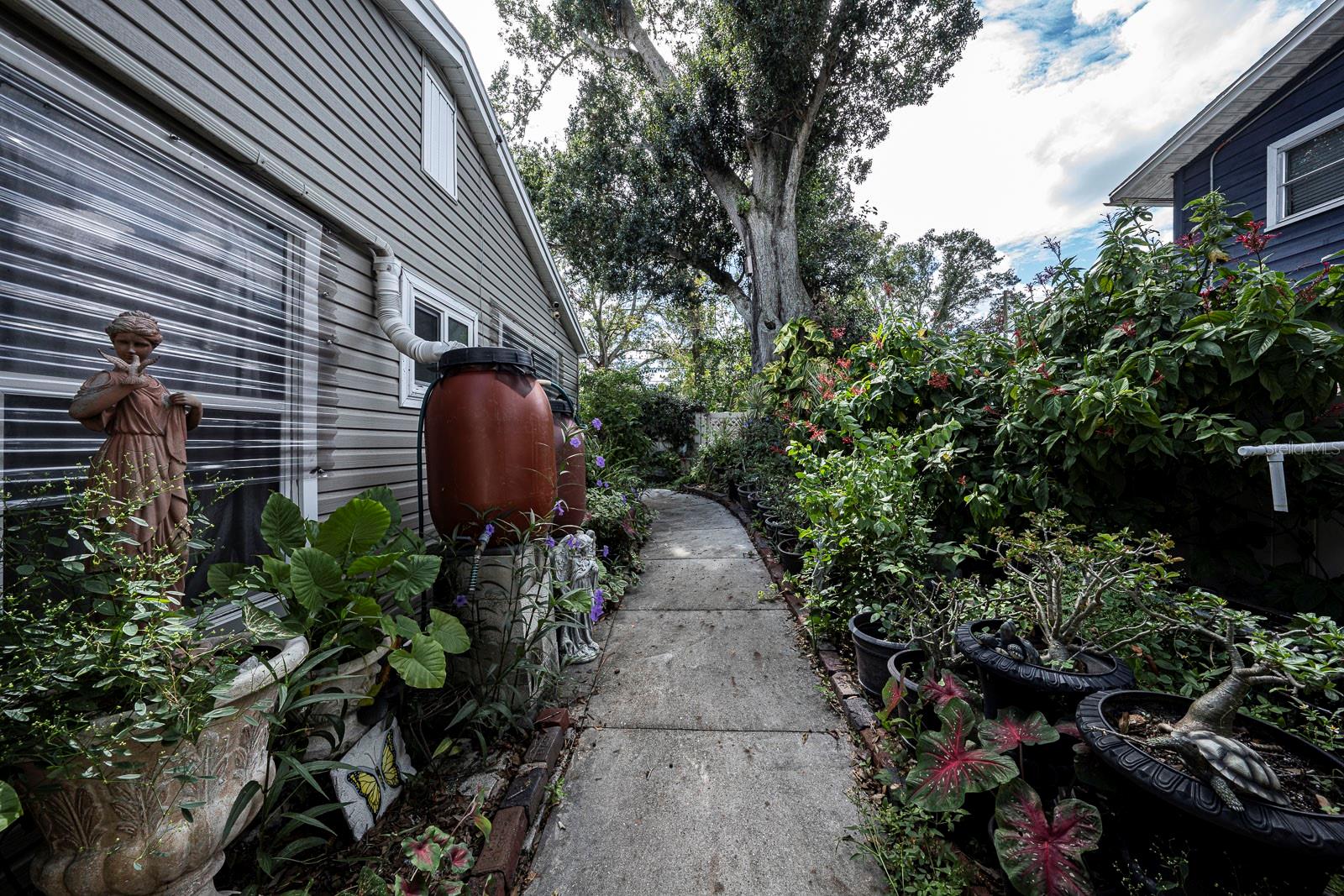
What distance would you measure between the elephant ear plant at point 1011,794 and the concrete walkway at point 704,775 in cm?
42

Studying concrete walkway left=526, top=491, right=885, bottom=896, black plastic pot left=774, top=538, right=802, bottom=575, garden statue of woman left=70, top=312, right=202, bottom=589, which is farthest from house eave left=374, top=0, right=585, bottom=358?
black plastic pot left=774, top=538, right=802, bottom=575

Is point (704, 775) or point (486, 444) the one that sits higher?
point (486, 444)

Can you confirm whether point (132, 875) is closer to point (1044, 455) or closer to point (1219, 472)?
point (1044, 455)

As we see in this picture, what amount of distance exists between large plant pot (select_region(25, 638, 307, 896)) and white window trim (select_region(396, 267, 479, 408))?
8.02ft

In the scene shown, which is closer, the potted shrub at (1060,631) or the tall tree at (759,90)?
the potted shrub at (1060,631)

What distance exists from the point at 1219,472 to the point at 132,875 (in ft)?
12.0

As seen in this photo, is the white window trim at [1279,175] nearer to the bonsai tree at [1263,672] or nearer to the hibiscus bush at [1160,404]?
the hibiscus bush at [1160,404]

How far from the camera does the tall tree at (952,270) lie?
20203 mm

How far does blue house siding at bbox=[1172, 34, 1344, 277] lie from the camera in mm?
5070

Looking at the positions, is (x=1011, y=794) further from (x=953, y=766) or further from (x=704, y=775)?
(x=704, y=775)

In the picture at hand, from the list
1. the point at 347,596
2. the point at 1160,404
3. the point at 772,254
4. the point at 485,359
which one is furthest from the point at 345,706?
the point at 772,254

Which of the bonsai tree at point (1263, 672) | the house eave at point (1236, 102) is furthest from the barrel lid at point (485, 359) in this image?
the house eave at point (1236, 102)

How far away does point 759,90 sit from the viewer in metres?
7.82

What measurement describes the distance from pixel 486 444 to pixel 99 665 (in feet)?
4.47
